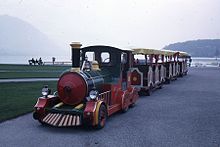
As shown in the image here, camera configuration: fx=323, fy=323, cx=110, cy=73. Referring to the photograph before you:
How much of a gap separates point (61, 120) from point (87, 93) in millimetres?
1033

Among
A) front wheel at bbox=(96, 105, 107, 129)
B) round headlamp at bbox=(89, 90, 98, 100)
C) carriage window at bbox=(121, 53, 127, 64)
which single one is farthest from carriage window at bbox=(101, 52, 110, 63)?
round headlamp at bbox=(89, 90, 98, 100)

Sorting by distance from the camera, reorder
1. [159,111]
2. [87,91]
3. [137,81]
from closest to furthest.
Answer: [87,91] → [159,111] → [137,81]

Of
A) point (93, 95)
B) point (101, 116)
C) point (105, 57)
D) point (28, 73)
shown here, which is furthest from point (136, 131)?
point (28, 73)

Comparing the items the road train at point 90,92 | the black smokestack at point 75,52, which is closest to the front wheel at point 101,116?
the road train at point 90,92

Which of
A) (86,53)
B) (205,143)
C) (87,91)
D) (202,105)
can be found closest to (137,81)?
(202,105)

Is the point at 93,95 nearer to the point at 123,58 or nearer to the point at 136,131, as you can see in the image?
the point at 136,131

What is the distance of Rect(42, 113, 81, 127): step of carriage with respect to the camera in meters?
7.79

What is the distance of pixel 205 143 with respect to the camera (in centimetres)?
685

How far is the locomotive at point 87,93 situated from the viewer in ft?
26.1

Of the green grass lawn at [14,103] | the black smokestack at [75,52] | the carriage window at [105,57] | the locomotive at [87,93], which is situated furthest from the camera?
the carriage window at [105,57]

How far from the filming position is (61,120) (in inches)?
312

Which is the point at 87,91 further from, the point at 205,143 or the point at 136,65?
the point at 136,65

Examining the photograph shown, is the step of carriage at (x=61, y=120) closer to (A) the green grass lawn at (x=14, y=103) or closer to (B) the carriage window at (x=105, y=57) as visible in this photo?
(A) the green grass lawn at (x=14, y=103)

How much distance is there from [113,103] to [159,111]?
1746 mm
